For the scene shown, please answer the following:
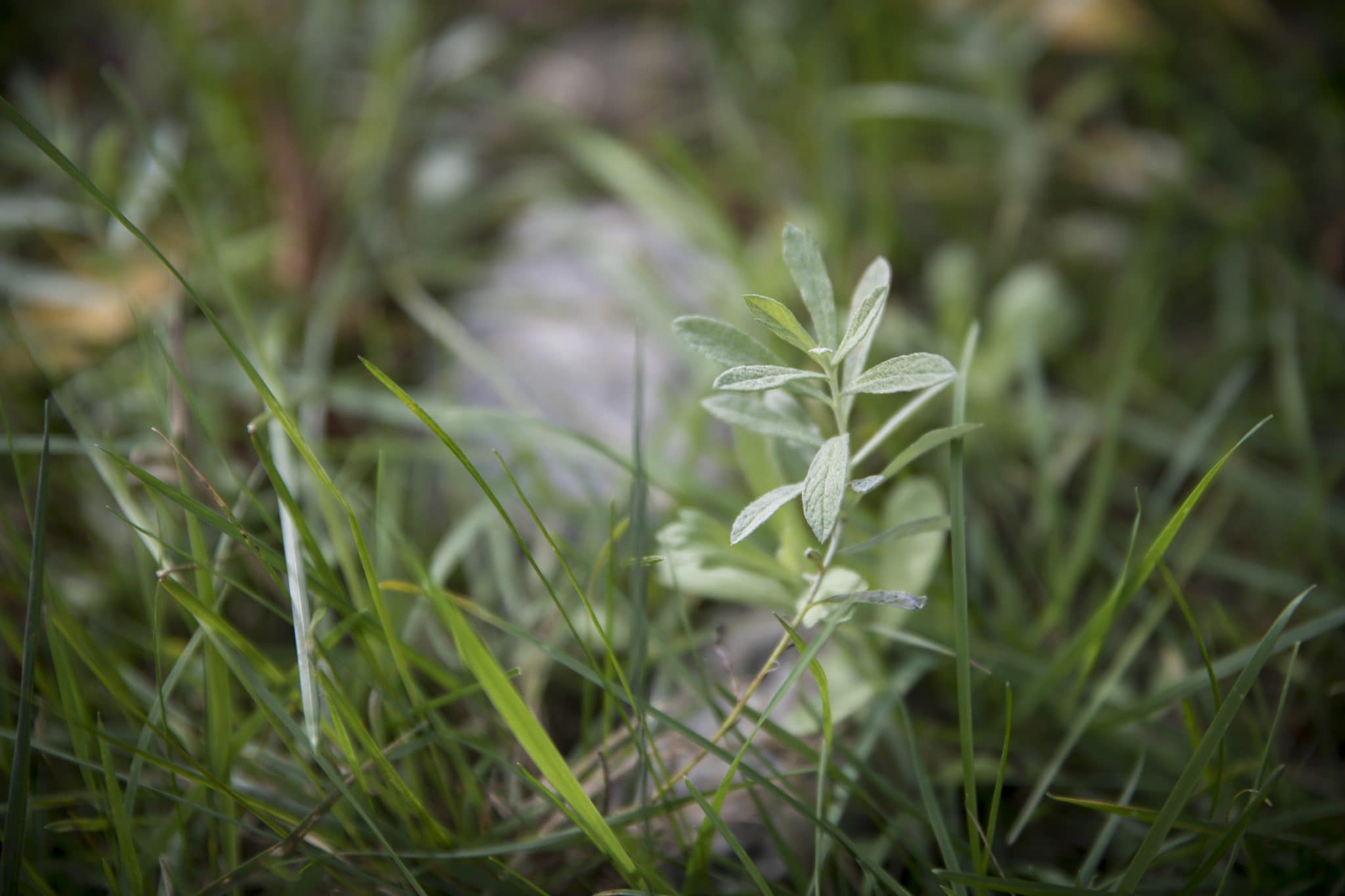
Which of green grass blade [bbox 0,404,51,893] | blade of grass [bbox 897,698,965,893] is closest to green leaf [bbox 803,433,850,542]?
blade of grass [bbox 897,698,965,893]

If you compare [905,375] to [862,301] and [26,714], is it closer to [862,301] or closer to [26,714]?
[862,301]

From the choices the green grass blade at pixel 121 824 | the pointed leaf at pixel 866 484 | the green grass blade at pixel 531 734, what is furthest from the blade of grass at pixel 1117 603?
the green grass blade at pixel 121 824

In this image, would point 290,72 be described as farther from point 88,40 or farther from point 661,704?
point 661,704

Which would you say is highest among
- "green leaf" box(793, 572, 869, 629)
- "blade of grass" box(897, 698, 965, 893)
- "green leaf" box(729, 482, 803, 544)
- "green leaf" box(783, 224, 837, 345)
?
"green leaf" box(783, 224, 837, 345)

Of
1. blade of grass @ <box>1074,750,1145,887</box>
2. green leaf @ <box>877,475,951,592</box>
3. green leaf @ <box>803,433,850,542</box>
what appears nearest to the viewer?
green leaf @ <box>803,433,850,542</box>

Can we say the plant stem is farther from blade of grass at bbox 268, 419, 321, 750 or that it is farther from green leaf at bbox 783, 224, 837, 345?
blade of grass at bbox 268, 419, 321, 750

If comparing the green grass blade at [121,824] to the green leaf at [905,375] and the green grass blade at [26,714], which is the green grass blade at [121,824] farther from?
the green leaf at [905,375]
